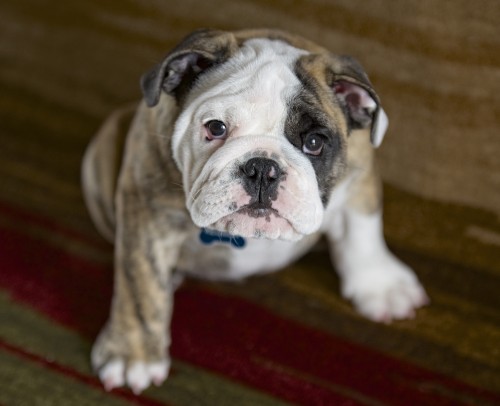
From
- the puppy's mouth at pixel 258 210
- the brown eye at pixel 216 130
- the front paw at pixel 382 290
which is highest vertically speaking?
the brown eye at pixel 216 130

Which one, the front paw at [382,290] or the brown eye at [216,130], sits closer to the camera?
the brown eye at [216,130]

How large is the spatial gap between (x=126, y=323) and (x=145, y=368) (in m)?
0.11

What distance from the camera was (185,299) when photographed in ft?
7.02

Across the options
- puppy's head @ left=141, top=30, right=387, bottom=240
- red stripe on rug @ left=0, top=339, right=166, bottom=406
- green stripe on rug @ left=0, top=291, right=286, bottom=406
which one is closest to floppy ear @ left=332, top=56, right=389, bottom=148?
puppy's head @ left=141, top=30, right=387, bottom=240

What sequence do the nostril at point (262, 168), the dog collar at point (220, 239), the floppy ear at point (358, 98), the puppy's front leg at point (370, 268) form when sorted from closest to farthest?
the nostril at point (262, 168)
the floppy ear at point (358, 98)
the dog collar at point (220, 239)
the puppy's front leg at point (370, 268)

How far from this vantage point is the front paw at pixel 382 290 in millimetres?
2088

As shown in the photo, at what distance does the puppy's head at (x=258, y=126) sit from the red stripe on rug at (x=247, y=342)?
0.42m

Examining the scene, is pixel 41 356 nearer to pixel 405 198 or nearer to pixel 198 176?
pixel 198 176

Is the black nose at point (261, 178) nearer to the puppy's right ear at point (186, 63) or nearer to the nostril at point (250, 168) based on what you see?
the nostril at point (250, 168)

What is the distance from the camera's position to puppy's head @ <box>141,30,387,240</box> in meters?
1.60

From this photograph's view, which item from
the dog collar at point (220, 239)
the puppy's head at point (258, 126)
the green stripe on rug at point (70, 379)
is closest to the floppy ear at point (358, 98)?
the puppy's head at point (258, 126)

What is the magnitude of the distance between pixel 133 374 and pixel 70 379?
139 millimetres

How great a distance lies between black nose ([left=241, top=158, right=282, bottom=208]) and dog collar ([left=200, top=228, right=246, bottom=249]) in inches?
9.6

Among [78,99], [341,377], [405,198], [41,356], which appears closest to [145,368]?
[41,356]
